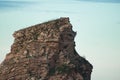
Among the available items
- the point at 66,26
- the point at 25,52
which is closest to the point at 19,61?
the point at 25,52

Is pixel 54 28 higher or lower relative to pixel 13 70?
higher

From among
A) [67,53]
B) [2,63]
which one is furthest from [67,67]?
[2,63]

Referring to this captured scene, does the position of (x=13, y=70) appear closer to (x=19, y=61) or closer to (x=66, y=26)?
(x=19, y=61)

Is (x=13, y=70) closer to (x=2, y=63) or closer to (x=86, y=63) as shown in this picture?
(x=2, y=63)

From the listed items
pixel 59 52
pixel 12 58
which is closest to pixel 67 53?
pixel 59 52

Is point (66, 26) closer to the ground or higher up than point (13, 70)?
higher up
